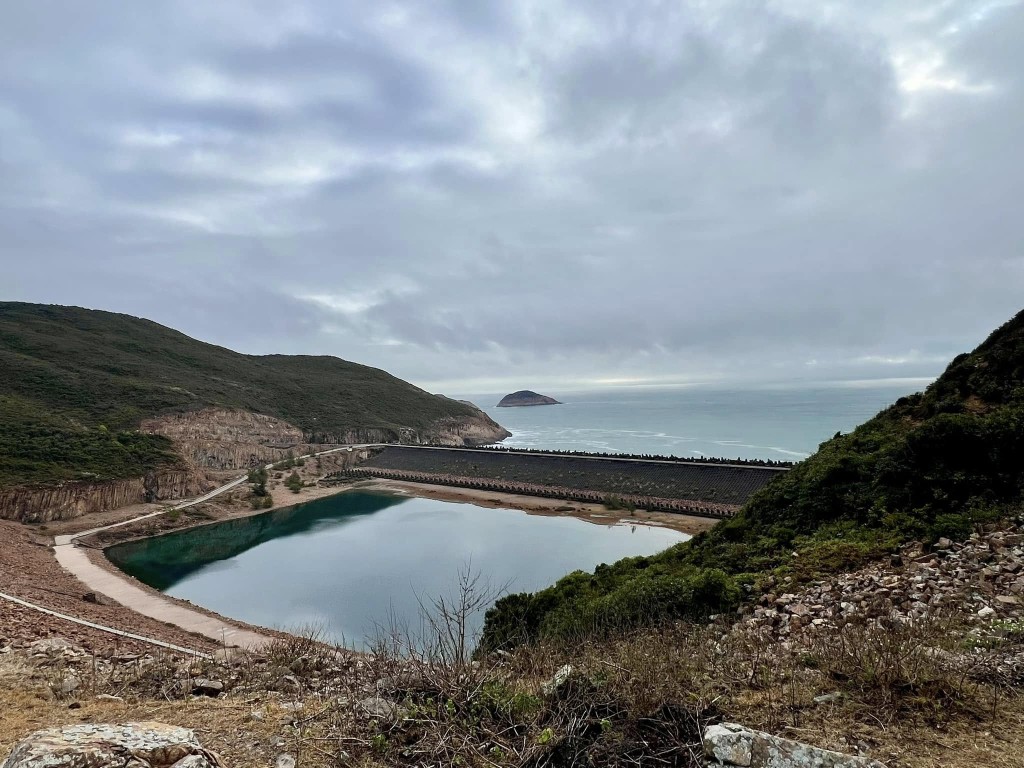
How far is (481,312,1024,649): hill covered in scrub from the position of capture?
920cm

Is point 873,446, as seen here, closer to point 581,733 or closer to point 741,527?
point 741,527

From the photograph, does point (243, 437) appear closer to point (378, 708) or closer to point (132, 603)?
point (132, 603)

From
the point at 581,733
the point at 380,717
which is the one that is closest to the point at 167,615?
the point at 380,717

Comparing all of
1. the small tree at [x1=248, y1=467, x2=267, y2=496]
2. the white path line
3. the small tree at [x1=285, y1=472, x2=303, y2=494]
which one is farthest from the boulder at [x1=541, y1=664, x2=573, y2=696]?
the small tree at [x1=285, y1=472, x2=303, y2=494]

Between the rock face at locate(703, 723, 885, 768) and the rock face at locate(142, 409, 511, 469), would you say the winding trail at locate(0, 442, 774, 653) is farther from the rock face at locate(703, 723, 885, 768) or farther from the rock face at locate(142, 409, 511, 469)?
the rock face at locate(142, 409, 511, 469)

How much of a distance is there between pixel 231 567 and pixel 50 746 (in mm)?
33758

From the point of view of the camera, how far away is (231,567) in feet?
104

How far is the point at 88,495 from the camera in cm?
3966

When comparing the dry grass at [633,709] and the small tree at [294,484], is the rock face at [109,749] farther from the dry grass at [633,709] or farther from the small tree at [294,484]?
the small tree at [294,484]

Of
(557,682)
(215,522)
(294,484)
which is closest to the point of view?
(557,682)

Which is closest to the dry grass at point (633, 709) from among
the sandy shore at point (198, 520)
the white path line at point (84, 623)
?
the white path line at point (84, 623)

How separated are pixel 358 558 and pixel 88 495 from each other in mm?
25407

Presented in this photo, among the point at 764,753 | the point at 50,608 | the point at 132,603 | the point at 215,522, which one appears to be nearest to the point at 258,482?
the point at 215,522

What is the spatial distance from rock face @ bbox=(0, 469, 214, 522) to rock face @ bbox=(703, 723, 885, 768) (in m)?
48.9
